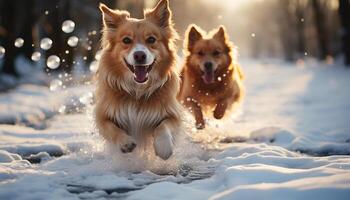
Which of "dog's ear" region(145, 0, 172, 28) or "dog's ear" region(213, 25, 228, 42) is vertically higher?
"dog's ear" region(213, 25, 228, 42)

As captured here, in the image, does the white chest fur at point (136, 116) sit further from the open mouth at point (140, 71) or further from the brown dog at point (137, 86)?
the open mouth at point (140, 71)

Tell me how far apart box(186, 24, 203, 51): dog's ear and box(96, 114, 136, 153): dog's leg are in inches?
129

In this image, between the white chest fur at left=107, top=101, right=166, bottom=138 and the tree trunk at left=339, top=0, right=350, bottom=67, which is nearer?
the white chest fur at left=107, top=101, right=166, bottom=138

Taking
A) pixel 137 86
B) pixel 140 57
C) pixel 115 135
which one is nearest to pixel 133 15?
pixel 137 86

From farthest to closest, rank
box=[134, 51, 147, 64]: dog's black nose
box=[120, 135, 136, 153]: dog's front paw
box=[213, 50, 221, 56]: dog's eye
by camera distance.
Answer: box=[213, 50, 221, 56]: dog's eye
box=[134, 51, 147, 64]: dog's black nose
box=[120, 135, 136, 153]: dog's front paw

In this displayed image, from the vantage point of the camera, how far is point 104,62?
5.41 meters

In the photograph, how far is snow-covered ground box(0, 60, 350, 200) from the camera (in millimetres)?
3730

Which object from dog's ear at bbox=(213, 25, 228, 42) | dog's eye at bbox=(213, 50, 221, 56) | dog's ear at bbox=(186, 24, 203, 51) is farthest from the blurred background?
dog's eye at bbox=(213, 50, 221, 56)

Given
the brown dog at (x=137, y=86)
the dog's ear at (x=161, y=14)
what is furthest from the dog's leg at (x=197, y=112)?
the dog's ear at (x=161, y=14)

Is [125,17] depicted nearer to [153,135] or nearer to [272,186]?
[153,135]

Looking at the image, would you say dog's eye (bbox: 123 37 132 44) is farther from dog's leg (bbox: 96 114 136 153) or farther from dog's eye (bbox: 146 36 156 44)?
dog's leg (bbox: 96 114 136 153)

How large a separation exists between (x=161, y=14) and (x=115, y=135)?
5.48 ft

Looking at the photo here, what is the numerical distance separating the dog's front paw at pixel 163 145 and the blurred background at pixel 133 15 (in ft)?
5.33

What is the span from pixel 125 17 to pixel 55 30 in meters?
20.3
